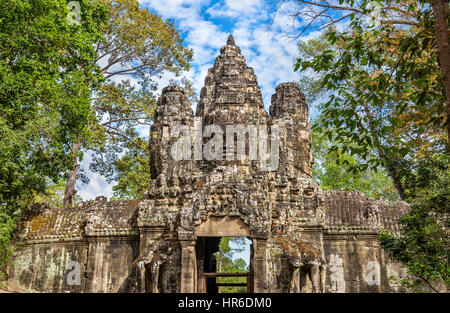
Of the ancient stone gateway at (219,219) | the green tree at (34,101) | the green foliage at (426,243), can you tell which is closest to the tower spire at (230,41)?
the ancient stone gateway at (219,219)

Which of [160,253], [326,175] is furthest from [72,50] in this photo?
[326,175]

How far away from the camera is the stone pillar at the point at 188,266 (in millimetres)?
9273

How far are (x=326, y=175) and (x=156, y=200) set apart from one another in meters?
16.6

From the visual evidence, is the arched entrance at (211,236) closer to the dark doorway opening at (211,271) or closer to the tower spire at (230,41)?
the dark doorway opening at (211,271)

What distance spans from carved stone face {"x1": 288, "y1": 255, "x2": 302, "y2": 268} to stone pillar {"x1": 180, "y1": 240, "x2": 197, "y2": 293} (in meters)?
2.12

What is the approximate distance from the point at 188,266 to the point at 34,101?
23.0 feet

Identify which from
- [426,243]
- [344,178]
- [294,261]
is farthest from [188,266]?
[344,178]

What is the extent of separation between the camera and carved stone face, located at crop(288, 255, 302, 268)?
9297 mm

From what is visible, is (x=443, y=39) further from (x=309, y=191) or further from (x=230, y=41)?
(x=230, y=41)

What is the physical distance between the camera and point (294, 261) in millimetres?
9336

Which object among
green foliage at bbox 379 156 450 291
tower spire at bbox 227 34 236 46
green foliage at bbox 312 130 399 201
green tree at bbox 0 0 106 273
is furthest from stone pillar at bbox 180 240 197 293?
green foliage at bbox 312 130 399 201

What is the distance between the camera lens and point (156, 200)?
11172mm

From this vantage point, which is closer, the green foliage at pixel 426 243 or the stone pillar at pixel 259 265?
the green foliage at pixel 426 243

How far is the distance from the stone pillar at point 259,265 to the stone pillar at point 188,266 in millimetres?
1363
